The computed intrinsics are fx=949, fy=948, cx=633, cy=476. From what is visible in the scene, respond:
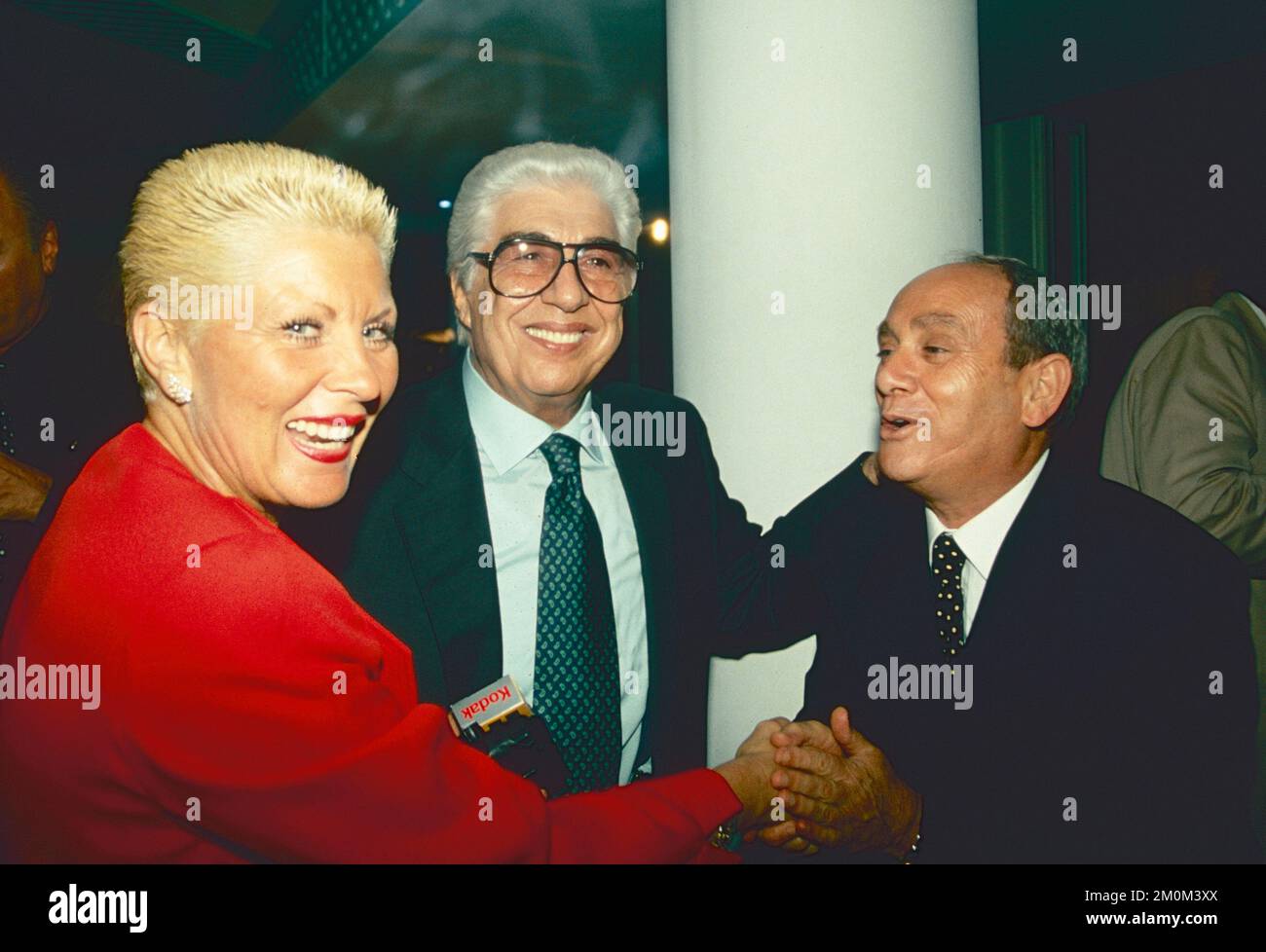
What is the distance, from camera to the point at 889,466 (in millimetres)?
1984

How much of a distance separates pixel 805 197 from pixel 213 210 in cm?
119

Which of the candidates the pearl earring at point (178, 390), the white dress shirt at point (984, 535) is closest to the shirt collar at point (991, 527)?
the white dress shirt at point (984, 535)

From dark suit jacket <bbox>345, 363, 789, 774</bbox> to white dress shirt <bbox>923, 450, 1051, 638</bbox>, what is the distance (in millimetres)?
426

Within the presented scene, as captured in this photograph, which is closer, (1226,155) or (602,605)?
(602,605)

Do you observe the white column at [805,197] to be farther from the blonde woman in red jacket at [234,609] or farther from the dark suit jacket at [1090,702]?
the blonde woman in red jacket at [234,609]

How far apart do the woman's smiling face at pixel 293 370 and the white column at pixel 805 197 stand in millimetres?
801

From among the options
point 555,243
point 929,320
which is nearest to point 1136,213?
point 929,320

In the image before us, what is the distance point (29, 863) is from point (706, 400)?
4.92ft

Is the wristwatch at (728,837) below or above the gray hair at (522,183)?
below

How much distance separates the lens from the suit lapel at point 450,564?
6.22 feet
